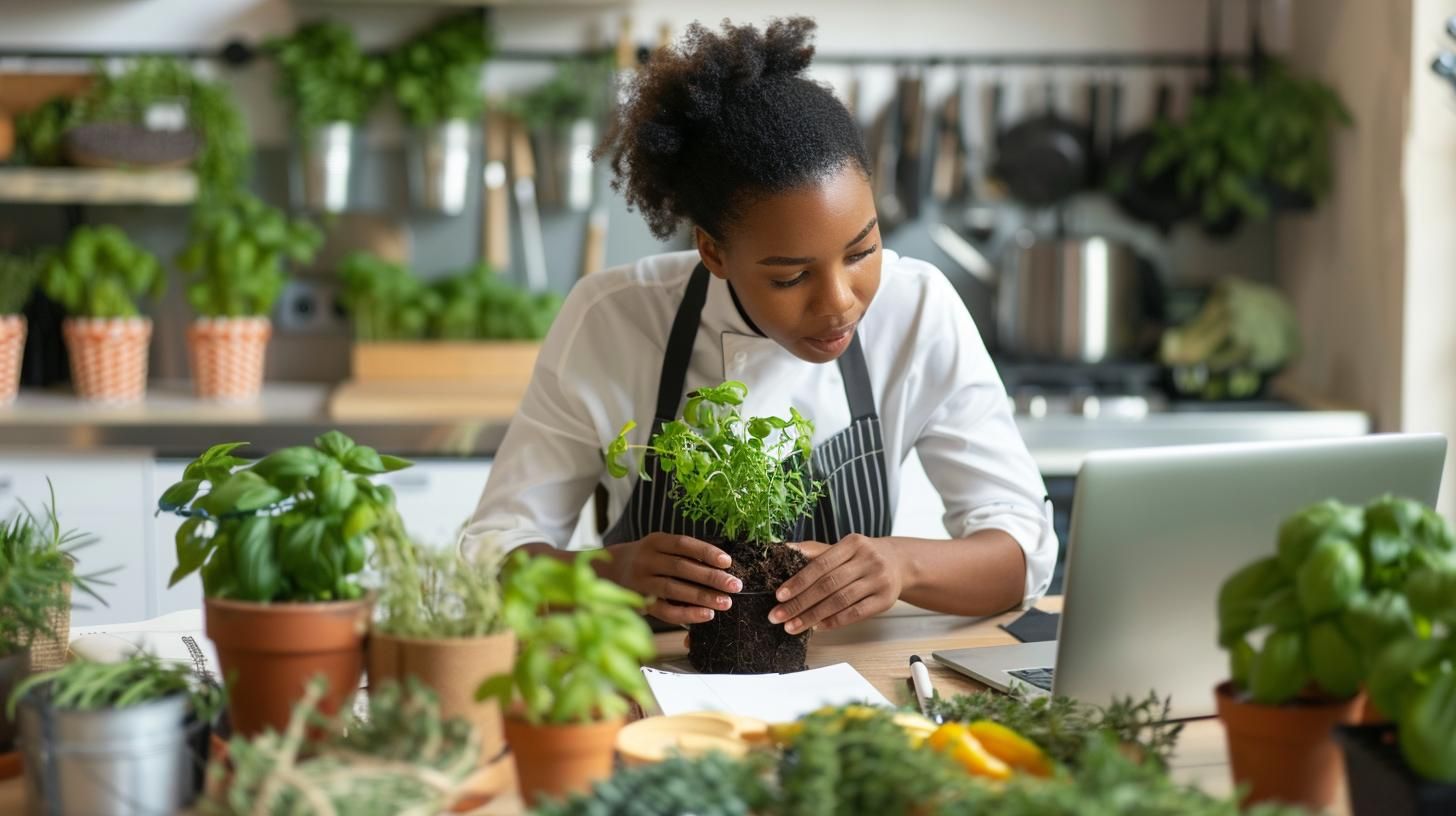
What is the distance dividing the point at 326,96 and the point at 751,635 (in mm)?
2228

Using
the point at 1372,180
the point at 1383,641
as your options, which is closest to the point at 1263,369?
the point at 1372,180

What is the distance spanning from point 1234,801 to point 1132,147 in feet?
8.88

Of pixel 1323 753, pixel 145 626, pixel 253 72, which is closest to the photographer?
pixel 1323 753

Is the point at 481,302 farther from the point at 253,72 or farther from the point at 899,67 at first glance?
the point at 899,67

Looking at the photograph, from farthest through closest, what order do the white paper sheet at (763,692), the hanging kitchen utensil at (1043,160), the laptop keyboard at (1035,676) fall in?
the hanging kitchen utensil at (1043,160)
the laptop keyboard at (1035,676)
the white paper sheet at (763,692)

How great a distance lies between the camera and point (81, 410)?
9.48 feet

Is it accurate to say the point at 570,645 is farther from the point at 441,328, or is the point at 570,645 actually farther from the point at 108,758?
the point at 441,328

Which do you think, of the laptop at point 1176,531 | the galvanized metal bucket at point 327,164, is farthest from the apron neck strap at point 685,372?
the galvanized metal bucket at point 327,164

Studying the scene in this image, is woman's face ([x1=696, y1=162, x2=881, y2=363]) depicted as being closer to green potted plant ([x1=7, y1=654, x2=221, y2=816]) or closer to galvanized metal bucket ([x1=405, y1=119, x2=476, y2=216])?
green potted plant ([x1=7, y1=654, x2=221, y2=816])

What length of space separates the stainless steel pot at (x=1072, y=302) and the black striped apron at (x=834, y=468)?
4.89 ft

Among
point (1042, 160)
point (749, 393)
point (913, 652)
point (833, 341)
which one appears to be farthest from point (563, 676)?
point (1042, 160)

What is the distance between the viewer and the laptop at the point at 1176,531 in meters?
1.10

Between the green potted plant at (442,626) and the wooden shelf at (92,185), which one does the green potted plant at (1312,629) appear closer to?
the green potted plant at (442,626)

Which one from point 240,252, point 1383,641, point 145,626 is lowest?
point 145,626
